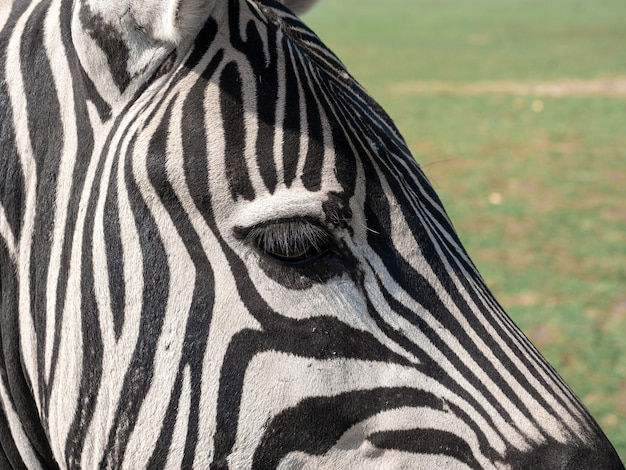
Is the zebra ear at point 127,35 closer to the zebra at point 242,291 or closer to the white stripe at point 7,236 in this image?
the zebra at point 242,291

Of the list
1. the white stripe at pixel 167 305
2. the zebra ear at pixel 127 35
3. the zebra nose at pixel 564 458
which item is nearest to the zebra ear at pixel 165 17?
the zebra ear at pixel 127 35

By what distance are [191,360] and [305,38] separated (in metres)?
0.96

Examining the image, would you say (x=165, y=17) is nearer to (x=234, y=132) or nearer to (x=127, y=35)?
(x=127, y=35)

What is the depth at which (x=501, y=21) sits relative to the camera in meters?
39.5

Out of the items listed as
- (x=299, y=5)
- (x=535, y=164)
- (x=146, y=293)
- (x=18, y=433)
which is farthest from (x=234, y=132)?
(x=535, y=164)

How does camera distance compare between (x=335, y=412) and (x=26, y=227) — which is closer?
(x=335, y=412)

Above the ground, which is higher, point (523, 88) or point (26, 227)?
point (523, 88)

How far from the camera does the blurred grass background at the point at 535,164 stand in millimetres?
7820

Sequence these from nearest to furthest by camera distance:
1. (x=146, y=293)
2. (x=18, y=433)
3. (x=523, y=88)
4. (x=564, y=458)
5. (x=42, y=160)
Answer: (x=564, y=458) → (x=146, y=293) → (x=42, y=160) → (x=18, y=433) → (x=523, y=88)

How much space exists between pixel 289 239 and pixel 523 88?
2133 cm

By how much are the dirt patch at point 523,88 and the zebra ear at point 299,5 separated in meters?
18.7

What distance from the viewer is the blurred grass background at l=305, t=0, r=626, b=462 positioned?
25.7 feet

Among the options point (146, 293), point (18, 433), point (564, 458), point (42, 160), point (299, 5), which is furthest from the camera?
point (299, 5)

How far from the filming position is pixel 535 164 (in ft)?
45.9
